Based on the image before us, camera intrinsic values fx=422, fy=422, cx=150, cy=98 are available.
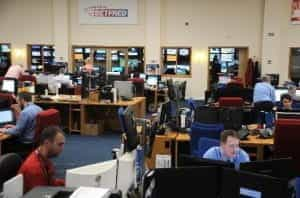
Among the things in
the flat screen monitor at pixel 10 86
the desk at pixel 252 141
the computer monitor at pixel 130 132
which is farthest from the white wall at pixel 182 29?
Answer: the computer monitor at pixel 130 132

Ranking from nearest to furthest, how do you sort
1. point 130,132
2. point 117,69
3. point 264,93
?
point 130,132 → point 264,93 → point 117,69

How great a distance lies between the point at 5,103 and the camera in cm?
677

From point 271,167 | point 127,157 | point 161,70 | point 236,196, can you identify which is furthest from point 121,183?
point 161,70

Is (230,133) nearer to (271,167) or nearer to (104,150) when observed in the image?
(271,167)

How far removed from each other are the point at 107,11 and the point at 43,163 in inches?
516

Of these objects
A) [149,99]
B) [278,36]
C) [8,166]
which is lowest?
[149,99]

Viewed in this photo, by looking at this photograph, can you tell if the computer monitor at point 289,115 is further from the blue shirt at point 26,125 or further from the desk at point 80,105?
the desk at point 80,105

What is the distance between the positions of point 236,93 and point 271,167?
23.7ft

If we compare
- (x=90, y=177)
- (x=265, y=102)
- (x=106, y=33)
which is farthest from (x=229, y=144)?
(x=106, y=33)

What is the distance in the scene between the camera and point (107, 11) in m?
15.8

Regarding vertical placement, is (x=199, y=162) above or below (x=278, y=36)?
below

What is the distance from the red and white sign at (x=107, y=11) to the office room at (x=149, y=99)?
0.04 metres

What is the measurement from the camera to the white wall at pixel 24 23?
53.0ft

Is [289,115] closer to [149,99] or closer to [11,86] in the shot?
[11,86]
